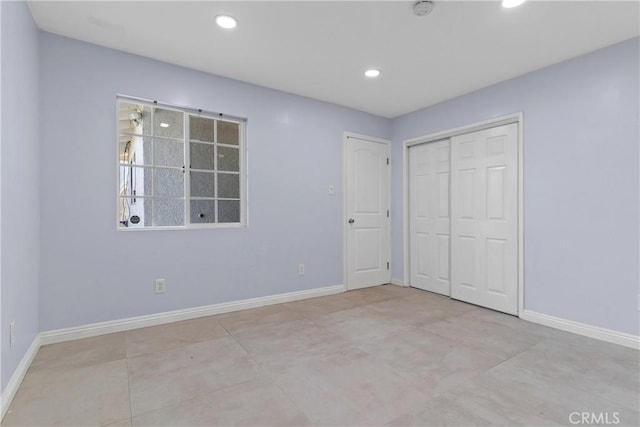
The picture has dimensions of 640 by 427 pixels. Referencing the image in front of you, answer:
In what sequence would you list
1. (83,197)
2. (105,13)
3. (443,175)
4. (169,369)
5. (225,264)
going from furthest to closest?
1. (443,175)
2. (225,264)
3. (83,197)
4. (105,13)
5. (169,369)

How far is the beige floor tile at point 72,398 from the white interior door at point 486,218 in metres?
3.43

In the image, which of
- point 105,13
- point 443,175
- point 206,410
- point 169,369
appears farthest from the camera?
point 443,175

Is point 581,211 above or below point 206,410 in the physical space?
above

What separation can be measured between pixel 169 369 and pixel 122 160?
1872 mm

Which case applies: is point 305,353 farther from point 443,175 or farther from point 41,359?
point 443,175

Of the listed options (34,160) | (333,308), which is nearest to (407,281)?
(333,308)

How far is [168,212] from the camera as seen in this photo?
3.04m

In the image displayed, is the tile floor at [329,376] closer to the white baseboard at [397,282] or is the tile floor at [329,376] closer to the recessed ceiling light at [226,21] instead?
the white baseboard at [397,282]

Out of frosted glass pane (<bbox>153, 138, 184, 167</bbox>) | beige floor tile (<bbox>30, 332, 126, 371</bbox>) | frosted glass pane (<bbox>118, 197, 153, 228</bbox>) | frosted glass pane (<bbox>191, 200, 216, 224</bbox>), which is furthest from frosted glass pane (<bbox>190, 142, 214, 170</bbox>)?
beige floor tile (<bbox>30, 332, 126, 371</bbox>)

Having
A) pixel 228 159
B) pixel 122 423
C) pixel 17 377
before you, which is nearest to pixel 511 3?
pixel 228 159

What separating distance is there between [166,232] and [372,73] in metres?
2.57

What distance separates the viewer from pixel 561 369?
6.84ft

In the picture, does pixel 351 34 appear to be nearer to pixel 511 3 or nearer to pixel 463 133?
pixel 511 3

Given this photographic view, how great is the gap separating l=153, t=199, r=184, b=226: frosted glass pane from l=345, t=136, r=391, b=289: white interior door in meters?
2.07
